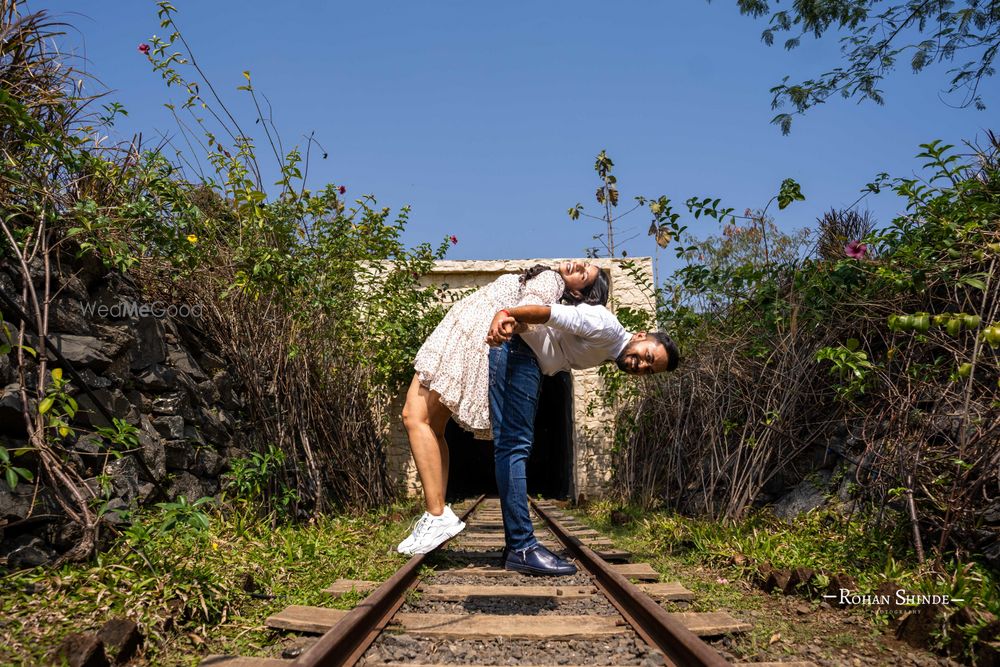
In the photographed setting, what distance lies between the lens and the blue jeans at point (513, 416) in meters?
3.48

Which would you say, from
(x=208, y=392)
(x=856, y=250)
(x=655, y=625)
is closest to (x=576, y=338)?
(x=655, y=625)

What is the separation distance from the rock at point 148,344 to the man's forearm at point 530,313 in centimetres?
276

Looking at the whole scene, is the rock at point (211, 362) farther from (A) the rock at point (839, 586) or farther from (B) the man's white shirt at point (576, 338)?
(A) the rock at point (839, 586)

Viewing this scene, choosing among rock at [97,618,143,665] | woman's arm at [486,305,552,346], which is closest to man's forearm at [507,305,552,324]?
woman's arm at [486,305,552,346]

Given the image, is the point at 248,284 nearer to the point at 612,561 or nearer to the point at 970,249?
the point at 612,561

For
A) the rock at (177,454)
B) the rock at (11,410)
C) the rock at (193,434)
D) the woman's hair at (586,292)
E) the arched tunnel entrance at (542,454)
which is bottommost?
the arched tunnel entrance at (542,454)

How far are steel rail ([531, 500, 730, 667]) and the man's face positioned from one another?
1.05 meters

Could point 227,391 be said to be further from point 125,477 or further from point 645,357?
point 645,357

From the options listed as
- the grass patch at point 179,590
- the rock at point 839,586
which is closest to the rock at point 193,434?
the grass patch at point 179,590

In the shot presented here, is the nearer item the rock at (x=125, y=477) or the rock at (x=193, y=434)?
the rock at (x=125, y=477)

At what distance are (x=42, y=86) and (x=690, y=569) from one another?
503 cm

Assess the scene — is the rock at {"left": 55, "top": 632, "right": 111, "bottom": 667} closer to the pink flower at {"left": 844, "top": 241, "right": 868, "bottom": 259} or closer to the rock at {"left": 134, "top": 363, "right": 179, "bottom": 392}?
the rock at {"left": 134, "top": 363, "right": 179, "bottom": 392}

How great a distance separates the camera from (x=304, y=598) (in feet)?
11.0

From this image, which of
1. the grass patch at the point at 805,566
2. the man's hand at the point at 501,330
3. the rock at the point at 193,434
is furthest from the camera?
the rock at the point at 193,434
